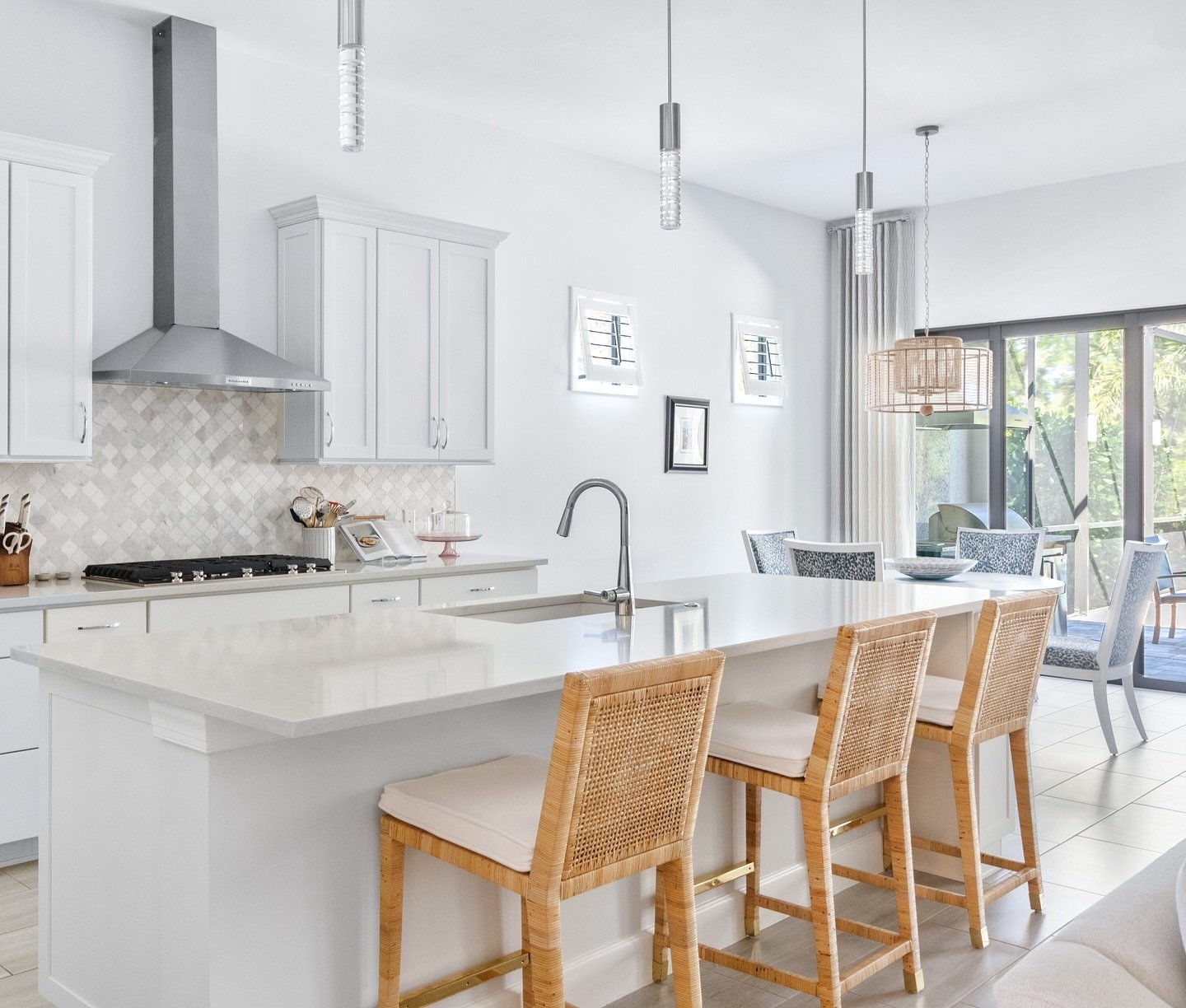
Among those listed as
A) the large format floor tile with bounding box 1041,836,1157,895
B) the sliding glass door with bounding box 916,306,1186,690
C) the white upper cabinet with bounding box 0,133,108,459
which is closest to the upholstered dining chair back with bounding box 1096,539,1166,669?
the sliding glass door with bounding box 916,306,1186,690

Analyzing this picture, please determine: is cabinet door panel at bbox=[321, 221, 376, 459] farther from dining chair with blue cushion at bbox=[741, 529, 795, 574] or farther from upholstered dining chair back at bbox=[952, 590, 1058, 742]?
upholstered dining chair back at bbox=[952, 590, 1058, 742]

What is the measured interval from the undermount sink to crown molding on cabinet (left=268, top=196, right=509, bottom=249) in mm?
2074

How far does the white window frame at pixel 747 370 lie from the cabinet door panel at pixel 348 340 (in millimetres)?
2960

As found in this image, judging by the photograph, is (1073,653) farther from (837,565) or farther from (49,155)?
(49,155)

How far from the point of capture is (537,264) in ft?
18.9

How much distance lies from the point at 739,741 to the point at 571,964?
0.64 metres

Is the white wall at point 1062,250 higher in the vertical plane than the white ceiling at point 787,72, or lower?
lower

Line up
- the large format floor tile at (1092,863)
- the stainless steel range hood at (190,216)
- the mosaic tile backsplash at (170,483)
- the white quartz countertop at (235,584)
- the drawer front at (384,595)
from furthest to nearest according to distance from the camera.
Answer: the drawer front at (384,595)
the stainless steel range hood at (190,216)
the mosaic tile backsplash at (170,483)
the white quartz countertop at (235,584)
the large format floor tile at (1092,863)

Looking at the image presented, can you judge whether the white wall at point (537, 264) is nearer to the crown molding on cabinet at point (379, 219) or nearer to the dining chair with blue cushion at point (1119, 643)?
the crown molding on cabinet at point (379, 219)

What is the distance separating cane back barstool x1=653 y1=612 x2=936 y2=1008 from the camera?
243 cm

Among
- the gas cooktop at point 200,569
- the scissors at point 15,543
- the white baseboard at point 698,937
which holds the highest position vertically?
the scissors at point 15,543

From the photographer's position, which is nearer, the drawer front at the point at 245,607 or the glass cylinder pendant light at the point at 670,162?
the glass cylinder pendant light at the point at 670,162

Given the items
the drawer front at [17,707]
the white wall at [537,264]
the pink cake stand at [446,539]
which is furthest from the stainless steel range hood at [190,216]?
the drawer front at [17,707]

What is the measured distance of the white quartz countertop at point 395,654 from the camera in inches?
71.9
